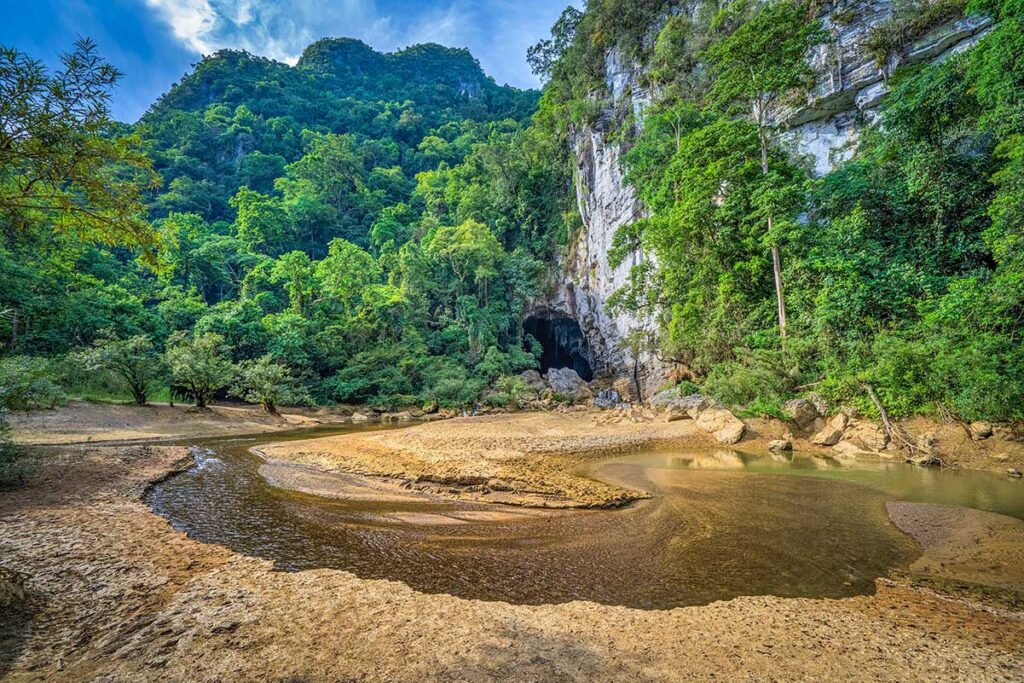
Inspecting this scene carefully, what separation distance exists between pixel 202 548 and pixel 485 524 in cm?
313

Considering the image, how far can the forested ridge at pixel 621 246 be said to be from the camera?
7633 millimetres

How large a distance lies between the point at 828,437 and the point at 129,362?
22.9m

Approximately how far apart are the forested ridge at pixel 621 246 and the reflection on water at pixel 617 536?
3.37 meters

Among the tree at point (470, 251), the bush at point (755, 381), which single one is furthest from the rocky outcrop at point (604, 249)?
the bush at point (755, 381)

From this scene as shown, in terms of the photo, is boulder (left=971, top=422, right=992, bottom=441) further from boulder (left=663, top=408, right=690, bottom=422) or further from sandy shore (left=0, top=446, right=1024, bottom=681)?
boulder (left=663, top=408, right=690, bottom=422)

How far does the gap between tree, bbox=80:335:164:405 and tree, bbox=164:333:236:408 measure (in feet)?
1.81

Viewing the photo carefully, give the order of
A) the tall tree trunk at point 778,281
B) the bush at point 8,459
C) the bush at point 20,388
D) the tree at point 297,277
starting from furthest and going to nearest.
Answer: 1. the tree at point 297,277
2. the tall tree trunk at point 778,281
3. the bush at point 20,388
4. the bush at point 8,459

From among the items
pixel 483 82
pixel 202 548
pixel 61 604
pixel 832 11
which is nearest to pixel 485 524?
pixel 202 548

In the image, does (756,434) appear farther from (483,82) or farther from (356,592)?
(483,82)

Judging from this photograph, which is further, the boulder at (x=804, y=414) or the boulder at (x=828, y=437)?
the boulder at (x=804, y=414)

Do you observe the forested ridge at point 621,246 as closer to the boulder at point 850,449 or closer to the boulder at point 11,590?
the boulder at point 850,449

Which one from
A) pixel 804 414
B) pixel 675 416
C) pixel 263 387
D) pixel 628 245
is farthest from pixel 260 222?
pixel 804 414

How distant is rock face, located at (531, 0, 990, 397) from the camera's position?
14.9m

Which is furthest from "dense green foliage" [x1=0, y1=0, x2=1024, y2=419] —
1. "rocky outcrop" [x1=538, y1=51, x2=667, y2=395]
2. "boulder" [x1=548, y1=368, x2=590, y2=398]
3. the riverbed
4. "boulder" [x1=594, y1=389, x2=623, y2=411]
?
"boulder" [x1=594, y1=389, x2=623, y2=411]
